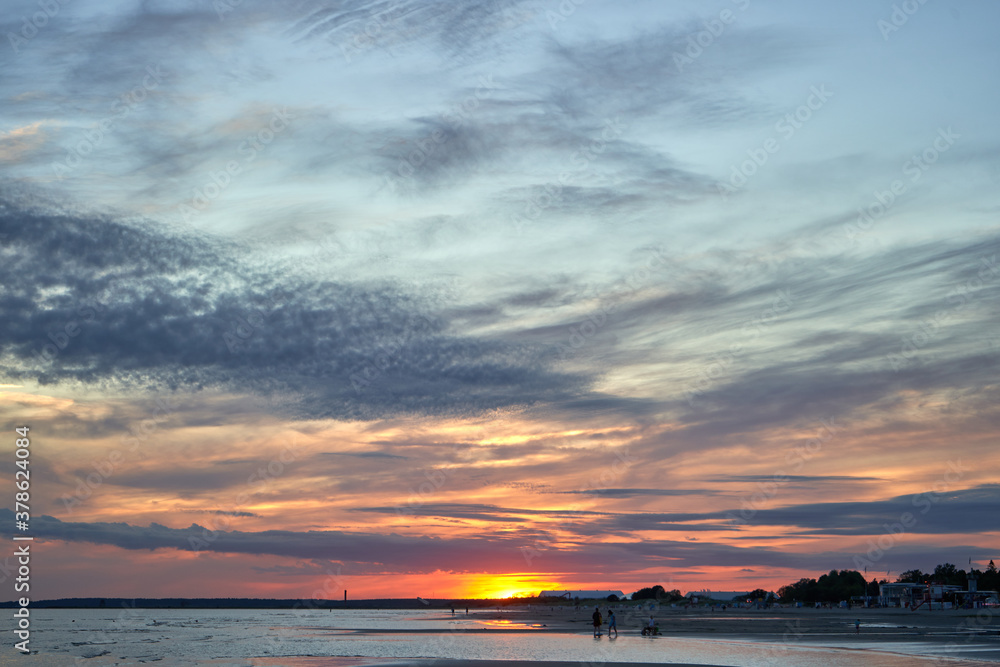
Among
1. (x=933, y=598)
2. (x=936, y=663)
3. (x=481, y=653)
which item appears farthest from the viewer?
(x=933, y=598)

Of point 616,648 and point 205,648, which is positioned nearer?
point 616,648

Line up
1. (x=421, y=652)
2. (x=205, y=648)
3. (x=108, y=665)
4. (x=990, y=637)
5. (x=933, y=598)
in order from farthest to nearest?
(x=933, y=598)
(x=205, y=648)
(x=990, y=637)
(x=421, y=652)
(x=108, y=665)

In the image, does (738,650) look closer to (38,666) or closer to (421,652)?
(421,652)

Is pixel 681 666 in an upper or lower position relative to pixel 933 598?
upper

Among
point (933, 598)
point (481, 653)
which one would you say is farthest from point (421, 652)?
point (933, 598)

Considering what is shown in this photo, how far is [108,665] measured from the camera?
162ft

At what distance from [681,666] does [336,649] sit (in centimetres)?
3164

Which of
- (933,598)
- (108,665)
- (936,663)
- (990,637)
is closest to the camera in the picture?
(936,663)

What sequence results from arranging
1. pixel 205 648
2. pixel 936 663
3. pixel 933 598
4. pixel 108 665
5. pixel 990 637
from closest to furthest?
pixel 936 663 → pixel 108 665 → pixel 990 637 → pixel 205 648 → pixel 933 598

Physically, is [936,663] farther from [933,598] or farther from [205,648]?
[933,598]

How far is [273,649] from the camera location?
2480 inches

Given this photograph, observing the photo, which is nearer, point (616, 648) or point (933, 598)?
point (616, 648)

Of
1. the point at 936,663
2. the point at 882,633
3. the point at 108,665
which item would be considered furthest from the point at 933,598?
the point at 108,665

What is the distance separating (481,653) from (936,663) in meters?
27.5
